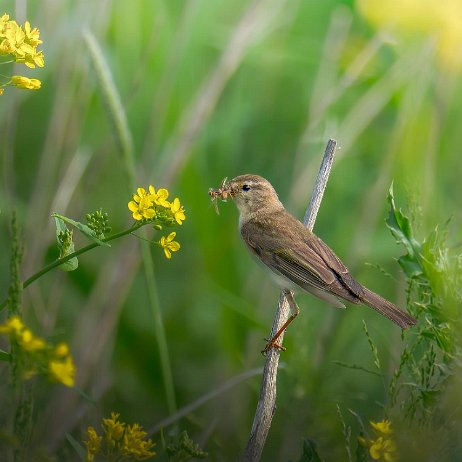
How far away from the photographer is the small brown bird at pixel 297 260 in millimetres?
2342

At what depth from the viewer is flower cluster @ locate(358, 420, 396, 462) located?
1596mm

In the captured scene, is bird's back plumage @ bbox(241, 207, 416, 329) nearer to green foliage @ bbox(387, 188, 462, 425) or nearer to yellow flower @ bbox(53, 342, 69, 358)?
green foliage @ bbox(387, 188, 462, 425)

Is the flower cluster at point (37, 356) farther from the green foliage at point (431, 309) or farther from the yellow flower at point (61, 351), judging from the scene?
the green foliage at point (431, 309)

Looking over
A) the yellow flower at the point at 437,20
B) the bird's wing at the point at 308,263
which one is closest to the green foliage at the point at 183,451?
the bird's wing at the point at 308,263

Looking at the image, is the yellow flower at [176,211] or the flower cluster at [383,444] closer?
the flower cluster at [383,444]

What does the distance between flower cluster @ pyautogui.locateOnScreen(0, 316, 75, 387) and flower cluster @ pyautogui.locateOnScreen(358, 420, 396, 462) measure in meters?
0.57

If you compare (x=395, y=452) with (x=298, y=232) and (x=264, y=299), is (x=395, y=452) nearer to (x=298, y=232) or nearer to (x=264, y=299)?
(x=298, y=232)

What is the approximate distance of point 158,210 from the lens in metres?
1.73

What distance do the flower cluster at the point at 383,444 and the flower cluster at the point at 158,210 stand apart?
49 cm

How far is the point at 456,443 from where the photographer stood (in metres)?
1.68

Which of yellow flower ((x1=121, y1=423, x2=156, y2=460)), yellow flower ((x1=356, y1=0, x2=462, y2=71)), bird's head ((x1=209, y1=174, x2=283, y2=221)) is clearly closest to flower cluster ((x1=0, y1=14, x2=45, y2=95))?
yellow flower ((x1=121, y1=423, x2=156, y2=460))

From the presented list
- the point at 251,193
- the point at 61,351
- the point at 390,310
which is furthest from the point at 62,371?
the point at 251,193

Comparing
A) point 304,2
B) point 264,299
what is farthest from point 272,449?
point 304,2

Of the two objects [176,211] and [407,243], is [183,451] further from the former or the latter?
[407,243]
